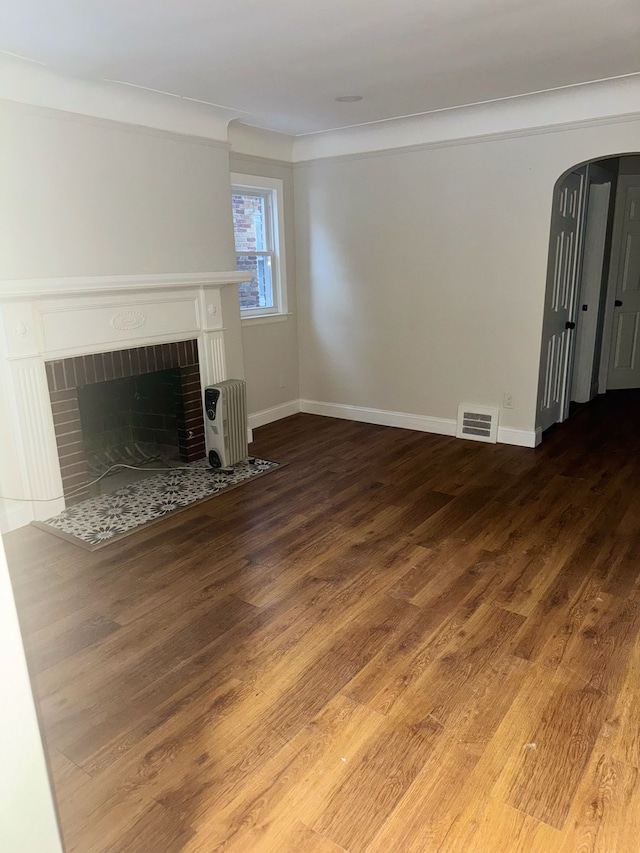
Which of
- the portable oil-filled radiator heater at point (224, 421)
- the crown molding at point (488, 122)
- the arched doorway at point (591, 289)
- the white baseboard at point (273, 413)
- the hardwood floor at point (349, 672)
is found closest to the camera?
the hardwood floor at point (349, 672)

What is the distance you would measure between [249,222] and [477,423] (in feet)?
8.70

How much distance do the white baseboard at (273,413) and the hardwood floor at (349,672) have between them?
167cm

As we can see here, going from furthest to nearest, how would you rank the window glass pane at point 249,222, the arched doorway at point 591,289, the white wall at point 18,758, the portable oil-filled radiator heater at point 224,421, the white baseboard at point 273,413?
the white baseboard at point 273,413
the window glass pane at point 249,222
the arched doorway at point 591,289
the portable oil-filled radiator heater at point 224,421
the white wall at point 18,758

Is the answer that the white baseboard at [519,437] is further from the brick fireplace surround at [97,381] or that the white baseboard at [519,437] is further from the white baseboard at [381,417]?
the brick fireplace surround at [97,381]

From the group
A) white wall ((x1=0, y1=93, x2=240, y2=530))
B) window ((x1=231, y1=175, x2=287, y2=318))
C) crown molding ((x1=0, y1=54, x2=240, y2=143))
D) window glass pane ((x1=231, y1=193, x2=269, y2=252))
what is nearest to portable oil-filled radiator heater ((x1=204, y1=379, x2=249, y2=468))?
white wall ((x1=0, y1=93, x2=240, y2=530))

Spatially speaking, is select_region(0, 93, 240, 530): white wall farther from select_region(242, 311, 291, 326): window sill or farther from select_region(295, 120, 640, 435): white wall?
select_region(295, 120, 640, 435): white wall

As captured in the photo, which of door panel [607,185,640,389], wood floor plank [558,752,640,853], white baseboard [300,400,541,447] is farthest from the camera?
door panel [607,185,640,389]

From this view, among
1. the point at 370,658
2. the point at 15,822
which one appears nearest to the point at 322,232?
the point at 370,658

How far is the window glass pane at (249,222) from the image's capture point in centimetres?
516

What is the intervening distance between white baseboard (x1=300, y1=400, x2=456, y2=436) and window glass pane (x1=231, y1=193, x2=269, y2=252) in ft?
5.23

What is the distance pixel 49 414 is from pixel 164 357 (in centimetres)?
92

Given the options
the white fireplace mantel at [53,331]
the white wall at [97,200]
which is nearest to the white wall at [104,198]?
the white wall at [97,200]

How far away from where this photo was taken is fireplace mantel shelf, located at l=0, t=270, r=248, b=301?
321 centimetres

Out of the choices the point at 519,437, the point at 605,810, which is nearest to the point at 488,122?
the point at 519,437
